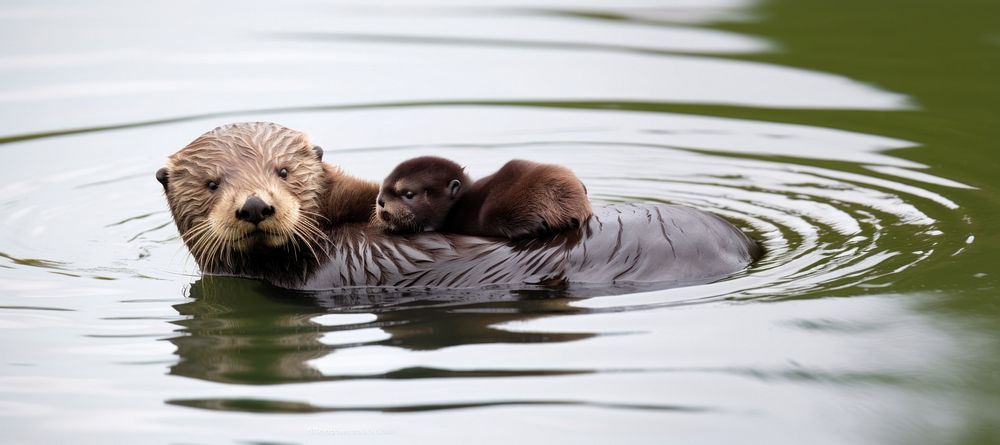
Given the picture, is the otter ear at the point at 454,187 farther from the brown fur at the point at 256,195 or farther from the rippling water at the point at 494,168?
the rippling water at the point at 494,168

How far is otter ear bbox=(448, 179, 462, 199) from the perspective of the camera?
589 centimetres

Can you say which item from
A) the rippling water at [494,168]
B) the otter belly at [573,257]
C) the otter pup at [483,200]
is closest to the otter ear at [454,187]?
the otter pup at [483,200]

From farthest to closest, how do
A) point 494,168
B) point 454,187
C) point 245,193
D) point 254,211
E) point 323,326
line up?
point 494,168
point 454,187
point 245,193
point 254,211
point 323,326

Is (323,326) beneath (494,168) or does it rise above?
beneath

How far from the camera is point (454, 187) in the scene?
233 inches

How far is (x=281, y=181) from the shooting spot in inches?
225

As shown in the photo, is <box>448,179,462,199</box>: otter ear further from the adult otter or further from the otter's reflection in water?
the otter's reflection in water

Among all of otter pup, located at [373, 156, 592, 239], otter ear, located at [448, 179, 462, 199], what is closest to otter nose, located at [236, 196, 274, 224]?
otter pup, located at [373, 156, 592, 239]

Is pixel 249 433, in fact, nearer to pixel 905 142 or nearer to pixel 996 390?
pixel 996 390

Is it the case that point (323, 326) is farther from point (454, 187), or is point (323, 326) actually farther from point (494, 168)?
point (494, 168)

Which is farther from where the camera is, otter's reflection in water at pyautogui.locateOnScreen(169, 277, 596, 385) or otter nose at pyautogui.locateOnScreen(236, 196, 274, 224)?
otter nose at pyautogui.locateOnScreen(236, 196, 274, 224)

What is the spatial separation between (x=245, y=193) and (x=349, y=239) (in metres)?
0.55

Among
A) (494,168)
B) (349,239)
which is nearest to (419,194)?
(349,239)

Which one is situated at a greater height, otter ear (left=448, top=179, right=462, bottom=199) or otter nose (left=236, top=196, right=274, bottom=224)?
otter ear (left=448, top=179, right=462, bottom=199)
